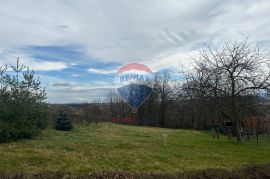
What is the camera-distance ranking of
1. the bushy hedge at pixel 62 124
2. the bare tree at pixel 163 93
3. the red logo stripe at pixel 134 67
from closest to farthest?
1. the red logo stripe at pixel 134 67
2. the bushy hedge at pixel 62 124
3. the bare tree at pixel 163 93

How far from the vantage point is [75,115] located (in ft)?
136

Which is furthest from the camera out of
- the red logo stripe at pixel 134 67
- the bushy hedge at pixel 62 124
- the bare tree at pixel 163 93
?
the bare tree at pixel 163 93

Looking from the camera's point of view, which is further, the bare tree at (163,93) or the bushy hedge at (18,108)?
the bare tree at (163,93)

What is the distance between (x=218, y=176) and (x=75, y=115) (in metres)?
36.3

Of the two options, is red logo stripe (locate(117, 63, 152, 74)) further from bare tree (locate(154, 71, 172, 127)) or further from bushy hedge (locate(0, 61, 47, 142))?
bare tree (locate(154, 71, 172, 127))

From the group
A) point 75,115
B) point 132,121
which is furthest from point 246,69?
point 132,121

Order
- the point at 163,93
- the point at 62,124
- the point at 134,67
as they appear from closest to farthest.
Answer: the point at 134,67
the point at 62,124
the point at 163,93

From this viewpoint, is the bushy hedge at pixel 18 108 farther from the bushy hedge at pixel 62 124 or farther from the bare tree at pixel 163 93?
the bare tree at pixel 163 93

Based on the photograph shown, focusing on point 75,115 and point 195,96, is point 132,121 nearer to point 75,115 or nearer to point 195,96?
point 75,115

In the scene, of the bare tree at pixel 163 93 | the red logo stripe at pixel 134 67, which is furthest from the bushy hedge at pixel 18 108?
the bare tree at pixel 163 93

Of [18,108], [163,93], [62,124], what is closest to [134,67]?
[18,108]

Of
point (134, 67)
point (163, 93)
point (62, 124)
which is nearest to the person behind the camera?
point (134, 67)

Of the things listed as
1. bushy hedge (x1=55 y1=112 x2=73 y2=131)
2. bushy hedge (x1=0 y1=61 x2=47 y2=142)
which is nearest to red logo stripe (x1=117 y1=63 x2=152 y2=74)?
bushy hedge (x1=0 y1=61 x2=47 y2=142)

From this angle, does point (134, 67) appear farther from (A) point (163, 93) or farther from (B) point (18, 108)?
(A) point (163, 93)
